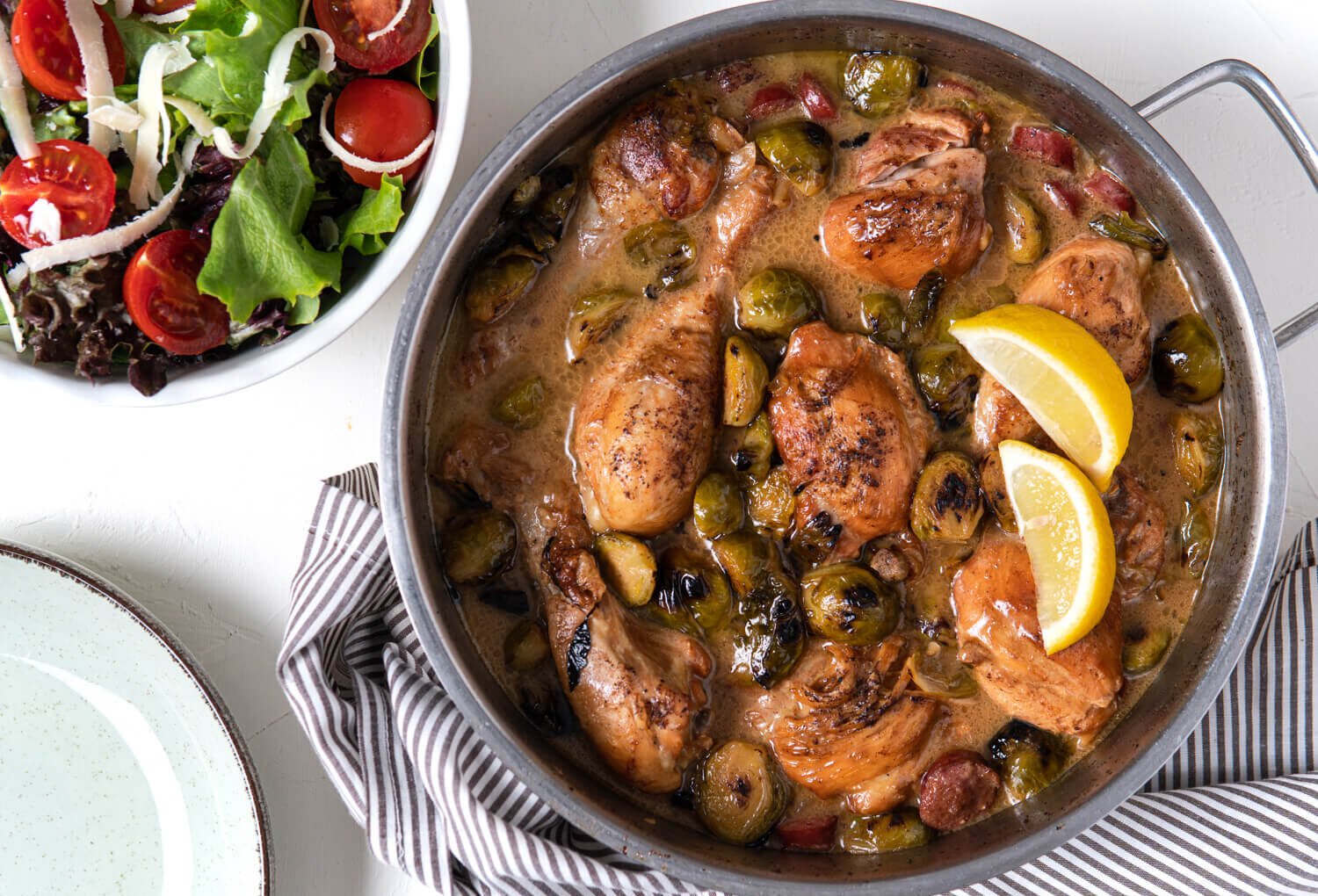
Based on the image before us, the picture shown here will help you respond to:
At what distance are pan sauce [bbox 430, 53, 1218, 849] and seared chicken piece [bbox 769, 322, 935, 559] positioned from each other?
0.14 m

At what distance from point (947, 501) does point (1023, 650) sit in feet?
1.41

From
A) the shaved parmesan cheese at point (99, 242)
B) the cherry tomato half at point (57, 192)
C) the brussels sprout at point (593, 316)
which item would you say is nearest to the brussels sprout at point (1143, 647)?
the brussels sprout at point (593, 316)

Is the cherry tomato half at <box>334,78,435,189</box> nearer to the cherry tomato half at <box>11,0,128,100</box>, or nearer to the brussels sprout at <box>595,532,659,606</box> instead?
the cherry tomato half at <box>11,0,128,100</box>

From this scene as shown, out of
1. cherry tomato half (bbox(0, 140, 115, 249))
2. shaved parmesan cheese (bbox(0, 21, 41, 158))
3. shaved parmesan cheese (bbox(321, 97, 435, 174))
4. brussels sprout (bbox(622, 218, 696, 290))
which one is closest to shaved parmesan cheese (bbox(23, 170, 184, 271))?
cherry tomato half (bbox(0, 140, 115, 249))

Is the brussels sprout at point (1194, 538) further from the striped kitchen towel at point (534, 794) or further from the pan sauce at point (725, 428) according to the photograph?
the striped kitchen towel at point (534, 794)

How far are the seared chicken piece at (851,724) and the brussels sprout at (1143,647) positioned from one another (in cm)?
55

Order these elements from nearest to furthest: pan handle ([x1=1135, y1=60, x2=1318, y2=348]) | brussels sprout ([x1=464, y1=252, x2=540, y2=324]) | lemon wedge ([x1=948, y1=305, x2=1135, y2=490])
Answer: lemon wedge ([x1=948, y1=305, x2=1135, y2=490]), pan handle ([x1=1135, y1=60, x2=1318, y2=348]), brussels sprout ([x1=464, y1=252, x2=540, y2=324])

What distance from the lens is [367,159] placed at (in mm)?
3023

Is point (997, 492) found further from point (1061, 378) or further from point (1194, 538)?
point (1194, 538)

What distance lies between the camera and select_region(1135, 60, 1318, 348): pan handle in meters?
2.88

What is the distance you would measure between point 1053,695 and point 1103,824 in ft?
1.51

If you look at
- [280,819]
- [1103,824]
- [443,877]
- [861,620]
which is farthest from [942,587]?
[280,819]

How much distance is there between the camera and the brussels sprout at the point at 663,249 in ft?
9.97

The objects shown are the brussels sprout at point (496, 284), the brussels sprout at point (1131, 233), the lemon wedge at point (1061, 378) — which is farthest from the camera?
Result: the brussels sprout at point (1131, 233)
